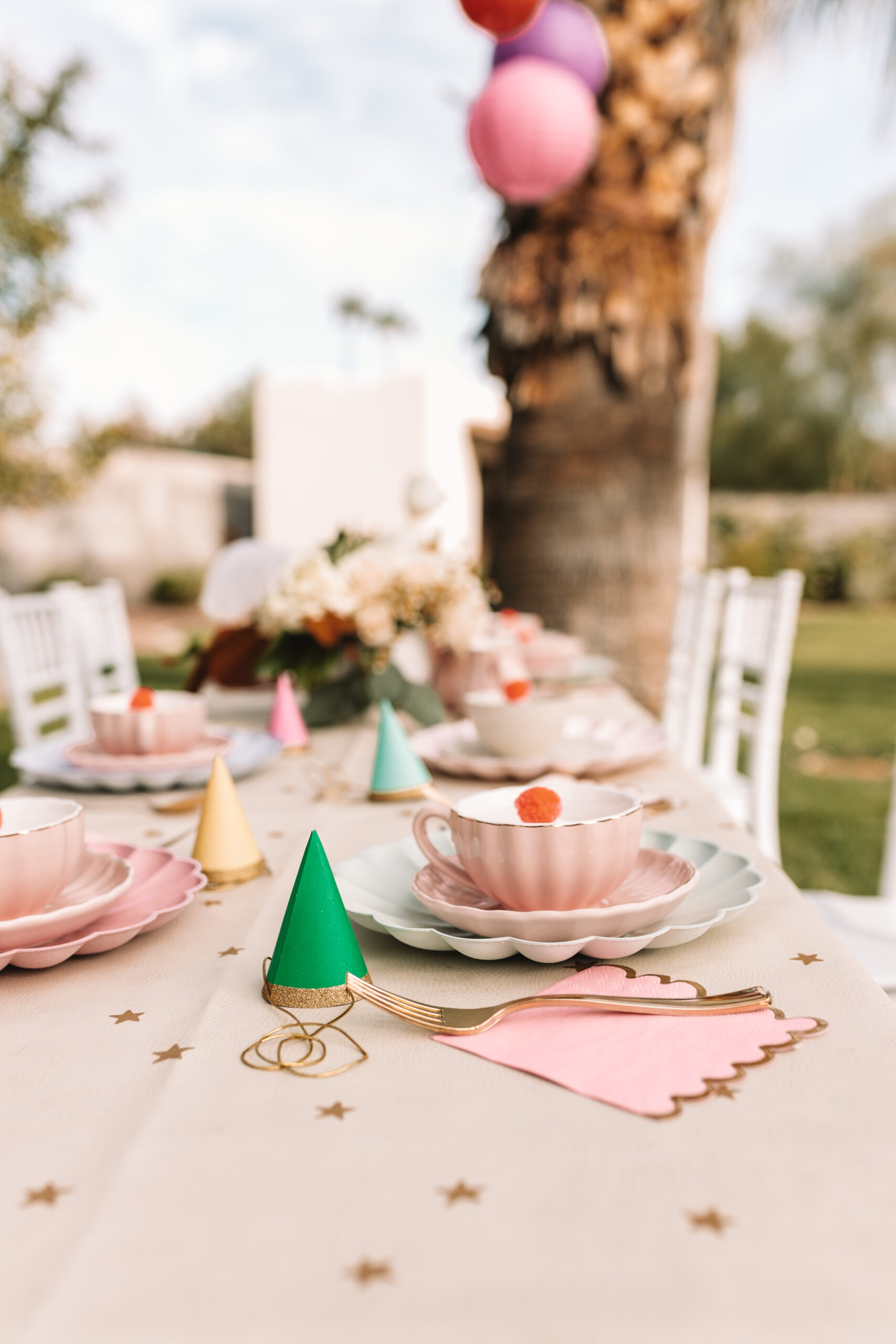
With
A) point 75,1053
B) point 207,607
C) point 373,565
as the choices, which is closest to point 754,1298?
point 75,1053

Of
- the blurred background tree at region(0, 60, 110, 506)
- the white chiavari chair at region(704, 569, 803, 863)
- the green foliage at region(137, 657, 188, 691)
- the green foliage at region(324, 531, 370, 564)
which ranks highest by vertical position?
the blurred background tree at region(0, 60, 110, 506)

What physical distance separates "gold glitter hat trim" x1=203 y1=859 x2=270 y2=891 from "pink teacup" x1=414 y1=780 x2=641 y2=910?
1.02ft

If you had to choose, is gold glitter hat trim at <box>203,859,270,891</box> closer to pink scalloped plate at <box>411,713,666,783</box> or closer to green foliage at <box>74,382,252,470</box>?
pink scalloped plate at <box>411,713,666,783</box>

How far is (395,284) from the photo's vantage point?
2714 centimetres

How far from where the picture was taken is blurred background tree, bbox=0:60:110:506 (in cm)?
820

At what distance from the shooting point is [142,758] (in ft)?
5.11

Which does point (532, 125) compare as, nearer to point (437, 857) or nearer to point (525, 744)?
point (525, 744)

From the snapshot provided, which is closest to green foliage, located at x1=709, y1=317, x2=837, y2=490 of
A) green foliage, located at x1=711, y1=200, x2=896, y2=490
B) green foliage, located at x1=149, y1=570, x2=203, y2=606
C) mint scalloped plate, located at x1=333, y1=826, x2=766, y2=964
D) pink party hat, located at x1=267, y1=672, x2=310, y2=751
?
green foliage, located at x1=711, y1=200, x2=896, y2=490

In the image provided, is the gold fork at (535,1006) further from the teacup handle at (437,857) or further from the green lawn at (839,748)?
the green lawn at (839,748)

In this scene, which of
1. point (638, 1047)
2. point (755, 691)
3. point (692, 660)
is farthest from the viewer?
point (692, 660)

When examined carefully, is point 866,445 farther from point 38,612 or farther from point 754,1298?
point 754,1298

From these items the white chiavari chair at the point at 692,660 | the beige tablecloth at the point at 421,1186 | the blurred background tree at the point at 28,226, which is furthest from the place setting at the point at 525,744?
the blurred background tree at the point at 28,226

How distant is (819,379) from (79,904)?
25.7 metres

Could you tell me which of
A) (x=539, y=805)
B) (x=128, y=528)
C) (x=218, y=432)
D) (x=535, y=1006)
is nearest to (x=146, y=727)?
(x=539, y=805)
